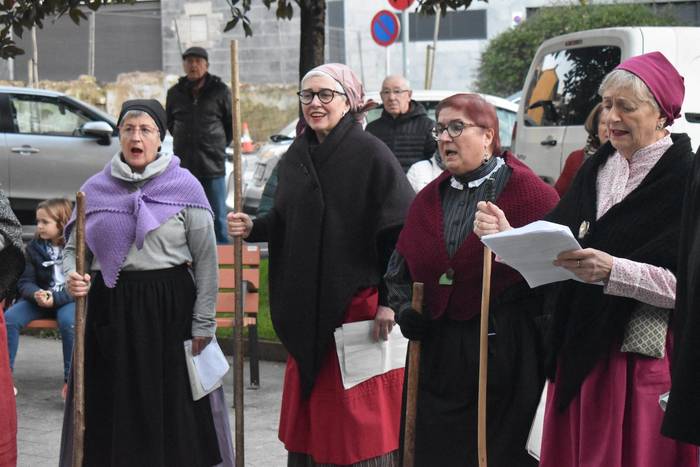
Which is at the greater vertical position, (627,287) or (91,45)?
(91,45)

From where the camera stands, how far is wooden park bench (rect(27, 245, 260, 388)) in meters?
8.50

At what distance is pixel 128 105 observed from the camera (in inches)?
231

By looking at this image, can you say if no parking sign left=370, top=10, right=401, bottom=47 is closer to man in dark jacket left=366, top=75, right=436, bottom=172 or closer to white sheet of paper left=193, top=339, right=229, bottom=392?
man in dark jacket left=366, top=75, right=436, bottom=172

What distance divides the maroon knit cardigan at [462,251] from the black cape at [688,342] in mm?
1427

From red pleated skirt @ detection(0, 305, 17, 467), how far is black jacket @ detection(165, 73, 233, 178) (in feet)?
21.8

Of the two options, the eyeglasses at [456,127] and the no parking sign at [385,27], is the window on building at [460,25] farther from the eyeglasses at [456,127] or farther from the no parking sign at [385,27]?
the eyeglasses at [456,127]

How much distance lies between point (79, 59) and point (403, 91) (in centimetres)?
2333

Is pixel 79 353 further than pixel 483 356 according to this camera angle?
Yes

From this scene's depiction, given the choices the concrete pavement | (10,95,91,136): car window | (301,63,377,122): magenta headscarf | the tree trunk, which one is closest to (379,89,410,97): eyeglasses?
the tree trunk

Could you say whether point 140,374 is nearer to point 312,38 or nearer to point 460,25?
point 312,38

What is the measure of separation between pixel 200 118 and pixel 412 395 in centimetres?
740

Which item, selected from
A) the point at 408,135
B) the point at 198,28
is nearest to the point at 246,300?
the point at 408,135

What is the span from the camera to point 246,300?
8.73 metres

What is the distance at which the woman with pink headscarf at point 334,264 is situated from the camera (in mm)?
5555
